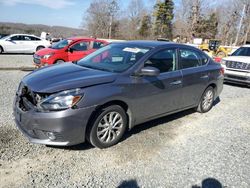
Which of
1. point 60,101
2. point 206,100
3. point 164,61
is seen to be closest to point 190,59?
point 164,61

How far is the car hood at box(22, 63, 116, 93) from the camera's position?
3.44m

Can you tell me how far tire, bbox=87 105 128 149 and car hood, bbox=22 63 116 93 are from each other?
0.46 m

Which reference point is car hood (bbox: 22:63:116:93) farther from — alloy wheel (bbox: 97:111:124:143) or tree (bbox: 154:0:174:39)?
tree (bbox: 154:0:174:39)

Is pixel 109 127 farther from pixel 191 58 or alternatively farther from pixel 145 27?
pixel 145 27

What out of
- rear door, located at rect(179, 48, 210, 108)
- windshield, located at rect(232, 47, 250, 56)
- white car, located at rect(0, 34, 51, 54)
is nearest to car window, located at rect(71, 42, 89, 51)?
rear door, located at rect(179, 48, 210, 108)

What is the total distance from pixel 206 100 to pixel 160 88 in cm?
202

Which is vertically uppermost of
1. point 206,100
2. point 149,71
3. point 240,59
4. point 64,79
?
point 149,71

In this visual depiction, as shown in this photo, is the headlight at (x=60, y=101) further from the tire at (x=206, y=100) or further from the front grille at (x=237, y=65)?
the front grille at (x=237, y=65)

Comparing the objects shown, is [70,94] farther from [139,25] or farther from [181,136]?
[139,25]

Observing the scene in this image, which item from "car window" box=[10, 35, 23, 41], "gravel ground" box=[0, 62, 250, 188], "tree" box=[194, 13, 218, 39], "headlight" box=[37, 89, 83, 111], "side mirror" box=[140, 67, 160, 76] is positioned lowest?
"gravel ground" box=[0, 62, 250, 188]

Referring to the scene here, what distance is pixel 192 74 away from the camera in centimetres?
515

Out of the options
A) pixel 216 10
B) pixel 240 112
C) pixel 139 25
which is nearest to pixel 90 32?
pixel 139 25

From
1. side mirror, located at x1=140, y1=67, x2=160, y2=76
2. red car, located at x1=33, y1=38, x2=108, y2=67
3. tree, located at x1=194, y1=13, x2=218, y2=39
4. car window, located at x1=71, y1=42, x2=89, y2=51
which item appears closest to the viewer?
side mirror, located at x1=140, y1=67, x2=160, y2=76

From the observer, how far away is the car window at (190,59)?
500 cm
